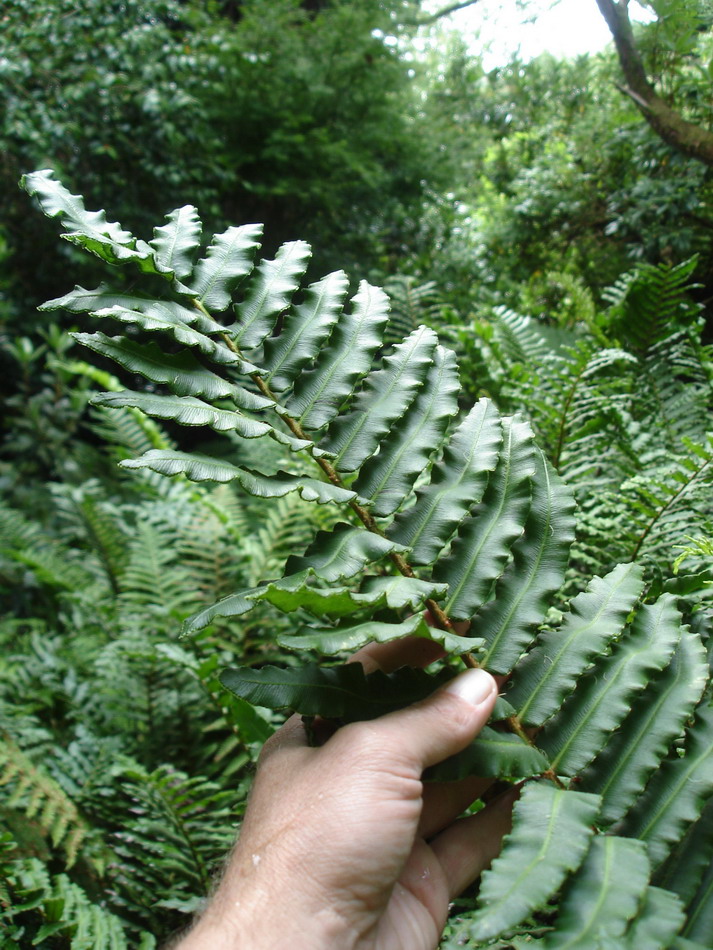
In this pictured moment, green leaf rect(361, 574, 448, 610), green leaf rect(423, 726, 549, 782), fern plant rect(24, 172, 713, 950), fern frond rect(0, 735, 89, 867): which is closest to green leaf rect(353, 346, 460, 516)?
fern plant rect(24, 172, 713, 950)

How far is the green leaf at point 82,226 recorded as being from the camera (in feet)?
2.86

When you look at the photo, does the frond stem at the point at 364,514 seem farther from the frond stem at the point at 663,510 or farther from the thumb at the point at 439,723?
the frond stem at the point at 663,510

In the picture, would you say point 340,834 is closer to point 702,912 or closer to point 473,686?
point 473,686

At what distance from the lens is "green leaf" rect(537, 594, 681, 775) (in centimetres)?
87

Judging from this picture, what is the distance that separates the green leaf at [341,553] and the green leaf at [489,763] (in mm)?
279

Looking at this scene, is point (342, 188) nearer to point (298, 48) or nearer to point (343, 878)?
point (298, 48)

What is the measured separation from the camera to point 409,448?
1.00 m

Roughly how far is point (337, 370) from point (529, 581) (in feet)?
1.37

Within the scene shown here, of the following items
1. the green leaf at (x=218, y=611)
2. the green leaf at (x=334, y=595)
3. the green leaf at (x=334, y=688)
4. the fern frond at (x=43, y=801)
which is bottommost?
the fern frond at (x=43, y=801)

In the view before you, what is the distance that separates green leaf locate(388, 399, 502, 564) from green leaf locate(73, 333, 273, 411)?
0.85 feet

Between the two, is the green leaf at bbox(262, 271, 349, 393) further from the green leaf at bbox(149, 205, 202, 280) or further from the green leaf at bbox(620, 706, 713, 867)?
the green leaf at bbox(620, 706, 713, 867)

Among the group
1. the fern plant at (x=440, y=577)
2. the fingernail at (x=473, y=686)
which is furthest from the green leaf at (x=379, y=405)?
the fingernail at (x=473, y=686)

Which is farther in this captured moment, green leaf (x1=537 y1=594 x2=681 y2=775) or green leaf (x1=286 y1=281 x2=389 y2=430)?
green leaf (x1=286 y1=281 x2=389 y2=430)

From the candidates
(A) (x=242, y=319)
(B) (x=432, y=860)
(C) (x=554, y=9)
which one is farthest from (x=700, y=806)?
(C) (x=554, y=9)
